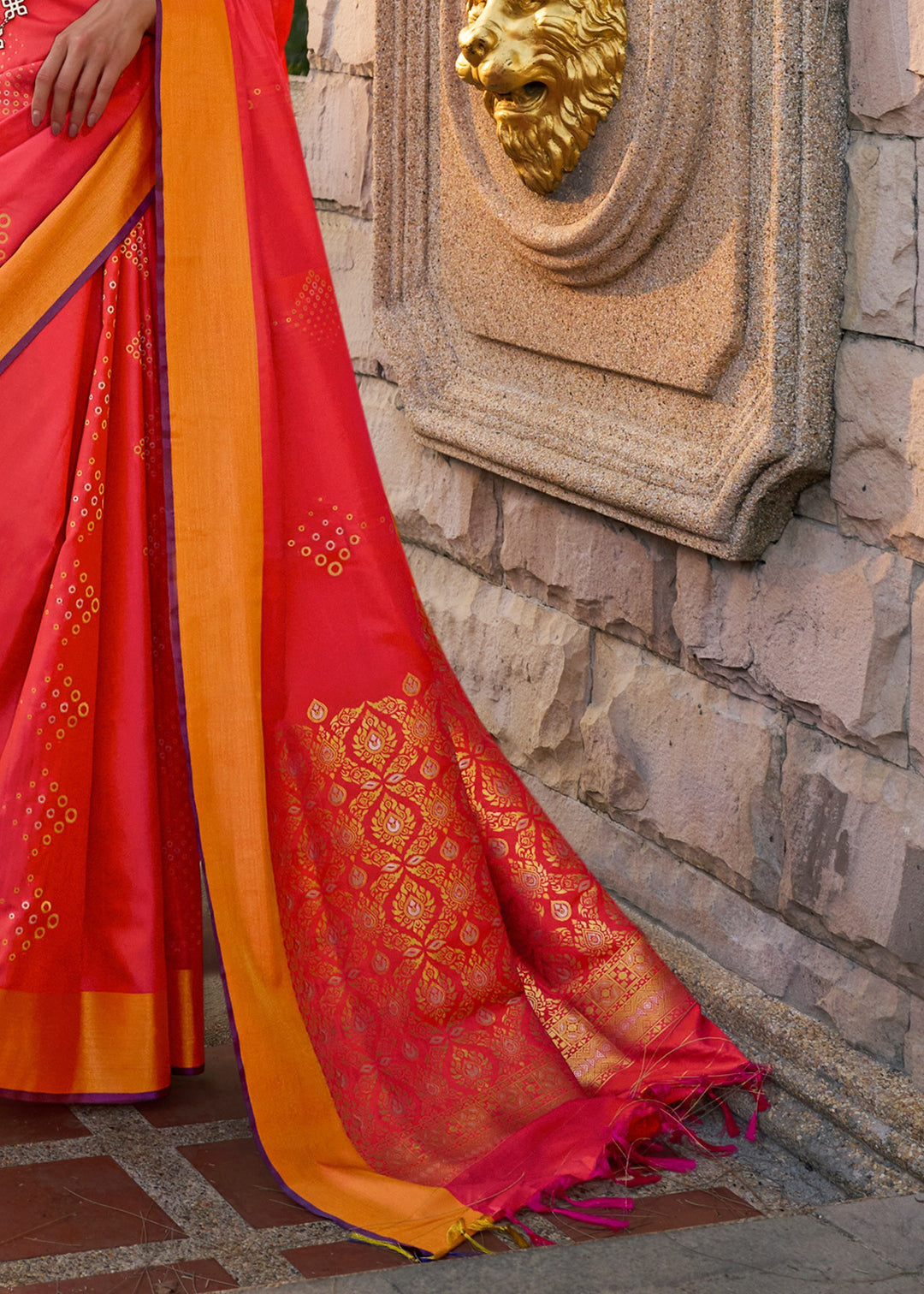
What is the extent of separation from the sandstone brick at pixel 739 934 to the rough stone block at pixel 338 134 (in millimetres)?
1166

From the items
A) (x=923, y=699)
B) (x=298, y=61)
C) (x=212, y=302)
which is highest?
(x=298, y=61)

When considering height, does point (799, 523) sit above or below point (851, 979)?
above

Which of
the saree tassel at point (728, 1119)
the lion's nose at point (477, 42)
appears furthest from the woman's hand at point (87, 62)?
the saree tassel at point (728, 1119)

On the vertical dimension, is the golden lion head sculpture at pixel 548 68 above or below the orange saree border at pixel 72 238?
above

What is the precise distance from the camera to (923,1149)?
1722mm

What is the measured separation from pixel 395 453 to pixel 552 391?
61cm

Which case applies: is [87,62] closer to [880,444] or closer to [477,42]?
[477,42]

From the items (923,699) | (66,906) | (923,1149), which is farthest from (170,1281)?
(923,699)

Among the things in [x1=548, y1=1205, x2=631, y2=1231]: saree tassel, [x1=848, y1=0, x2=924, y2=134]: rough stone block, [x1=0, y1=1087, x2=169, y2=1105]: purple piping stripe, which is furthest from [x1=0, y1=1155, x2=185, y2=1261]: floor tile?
[x1=848, y1=0, x2=924, y2=134]: rough stone block

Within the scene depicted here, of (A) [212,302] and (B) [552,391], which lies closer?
(A) [212,302]

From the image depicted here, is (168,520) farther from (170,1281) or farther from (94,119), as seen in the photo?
(170,1281)

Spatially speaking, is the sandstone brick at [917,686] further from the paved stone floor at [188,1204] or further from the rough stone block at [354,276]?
the rough stone block at [354,276]

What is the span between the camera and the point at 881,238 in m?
1.74

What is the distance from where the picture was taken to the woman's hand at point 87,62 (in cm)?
185
